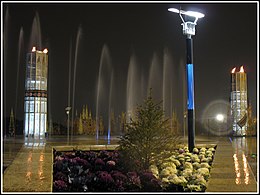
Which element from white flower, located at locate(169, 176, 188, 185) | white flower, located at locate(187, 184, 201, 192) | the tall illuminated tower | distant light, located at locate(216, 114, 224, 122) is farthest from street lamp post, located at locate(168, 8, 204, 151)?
distant light, located at locate(216, 114, 224, 122)

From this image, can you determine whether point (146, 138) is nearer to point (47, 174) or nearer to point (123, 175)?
point (123, 175)

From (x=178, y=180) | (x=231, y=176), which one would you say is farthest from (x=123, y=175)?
(x=231, y=176)

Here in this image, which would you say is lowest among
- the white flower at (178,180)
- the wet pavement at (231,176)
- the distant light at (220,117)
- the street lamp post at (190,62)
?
the white flower at (178,180)

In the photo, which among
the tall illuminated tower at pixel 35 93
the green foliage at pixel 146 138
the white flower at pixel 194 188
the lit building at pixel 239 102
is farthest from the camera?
the lit building at pixel 239 102

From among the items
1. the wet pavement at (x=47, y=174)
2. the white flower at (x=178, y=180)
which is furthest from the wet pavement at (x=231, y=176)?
the white flower at (x=178, y=180)

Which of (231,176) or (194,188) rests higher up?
(231,176)

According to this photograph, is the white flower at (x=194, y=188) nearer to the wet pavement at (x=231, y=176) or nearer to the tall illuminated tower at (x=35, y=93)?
the wet pavement at (x=231, y=176)

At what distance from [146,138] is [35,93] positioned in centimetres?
1055

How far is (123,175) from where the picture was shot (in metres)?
6.20

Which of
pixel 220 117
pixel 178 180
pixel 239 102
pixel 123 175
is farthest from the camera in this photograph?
Answer: pixel 220 117

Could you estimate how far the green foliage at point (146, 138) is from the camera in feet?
23.4

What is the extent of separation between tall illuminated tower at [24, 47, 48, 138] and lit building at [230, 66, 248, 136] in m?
8.98

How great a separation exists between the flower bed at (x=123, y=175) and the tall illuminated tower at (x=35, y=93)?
942cm

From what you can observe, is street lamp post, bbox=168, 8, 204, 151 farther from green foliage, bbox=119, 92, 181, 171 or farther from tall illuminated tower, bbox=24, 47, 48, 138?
tall illuminated tower, bbox=24, 47, 48, 138
